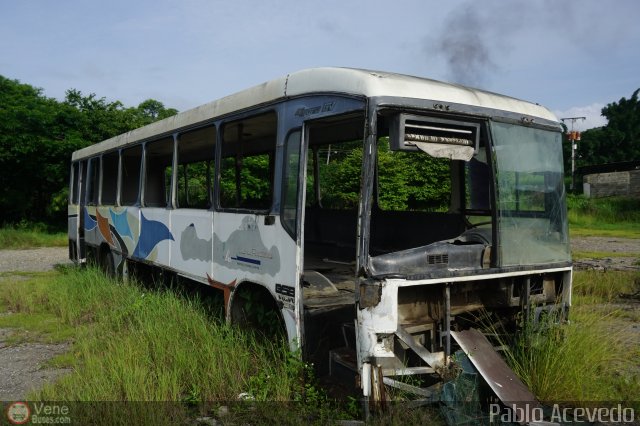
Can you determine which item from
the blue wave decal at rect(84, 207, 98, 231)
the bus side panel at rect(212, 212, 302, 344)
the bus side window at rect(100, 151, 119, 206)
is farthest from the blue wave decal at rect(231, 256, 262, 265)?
the blue wave decal at rect(84, 207, 98, 231)

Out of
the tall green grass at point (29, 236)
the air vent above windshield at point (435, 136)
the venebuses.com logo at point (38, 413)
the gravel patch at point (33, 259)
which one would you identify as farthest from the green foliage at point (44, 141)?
the air vent above windshield at point (435, 136)

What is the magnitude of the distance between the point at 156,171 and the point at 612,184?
3505 cm

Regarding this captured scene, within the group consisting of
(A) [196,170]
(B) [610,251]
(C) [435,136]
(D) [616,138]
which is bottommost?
(B) [610,251]

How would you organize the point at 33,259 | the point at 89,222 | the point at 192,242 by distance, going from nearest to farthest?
the point at 192,242 → the point at 89,222 → the point at 33,259

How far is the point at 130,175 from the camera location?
9477 mm

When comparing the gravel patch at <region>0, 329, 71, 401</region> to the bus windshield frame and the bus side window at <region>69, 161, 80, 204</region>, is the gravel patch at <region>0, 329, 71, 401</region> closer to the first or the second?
the bus windshield frame

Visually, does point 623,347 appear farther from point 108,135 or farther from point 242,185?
point 108,135

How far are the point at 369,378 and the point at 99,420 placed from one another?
1.96 meters

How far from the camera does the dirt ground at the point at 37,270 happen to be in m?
5.43

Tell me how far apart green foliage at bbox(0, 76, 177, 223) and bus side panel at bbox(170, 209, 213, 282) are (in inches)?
650

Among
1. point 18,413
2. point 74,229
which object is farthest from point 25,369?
point 74,229

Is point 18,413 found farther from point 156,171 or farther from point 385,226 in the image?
point 156,171

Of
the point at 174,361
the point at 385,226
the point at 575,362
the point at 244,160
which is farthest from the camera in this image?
the point at 244,160

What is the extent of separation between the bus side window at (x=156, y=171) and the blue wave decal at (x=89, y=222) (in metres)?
3.10
